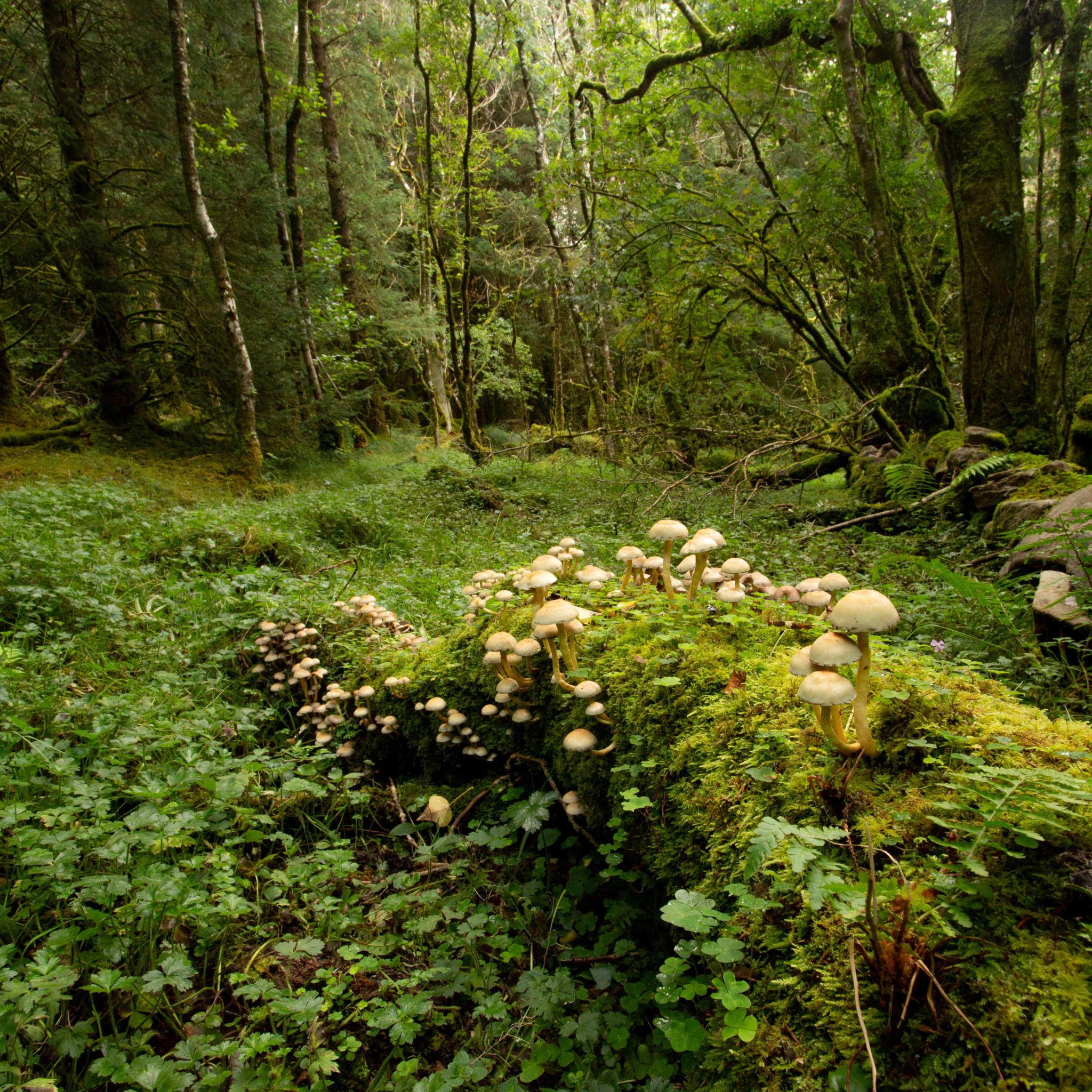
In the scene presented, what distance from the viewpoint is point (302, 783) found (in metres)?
2.76

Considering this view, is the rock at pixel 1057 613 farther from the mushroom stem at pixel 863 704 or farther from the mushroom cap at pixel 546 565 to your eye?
the mushroom cap at pixel 546 565

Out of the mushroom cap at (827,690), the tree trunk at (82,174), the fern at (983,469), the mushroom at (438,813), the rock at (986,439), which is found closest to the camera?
the mushroom cap at (827,690)

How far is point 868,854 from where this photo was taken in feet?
4.02

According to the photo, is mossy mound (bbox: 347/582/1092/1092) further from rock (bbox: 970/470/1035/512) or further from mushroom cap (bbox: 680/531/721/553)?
rock (bbox: 970/470/1035/512)

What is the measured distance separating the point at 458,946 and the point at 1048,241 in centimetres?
1609

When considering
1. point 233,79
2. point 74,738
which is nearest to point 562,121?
point 233,79

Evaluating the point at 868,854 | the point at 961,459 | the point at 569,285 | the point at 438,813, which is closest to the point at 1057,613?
the point at 868,854

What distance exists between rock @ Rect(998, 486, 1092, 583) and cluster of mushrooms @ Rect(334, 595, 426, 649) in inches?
145

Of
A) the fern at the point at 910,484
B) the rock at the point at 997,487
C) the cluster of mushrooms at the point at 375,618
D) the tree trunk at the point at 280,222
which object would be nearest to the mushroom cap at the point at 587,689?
the cluster of mushrooms at the point at 375,618

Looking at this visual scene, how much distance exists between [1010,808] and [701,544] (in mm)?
1334

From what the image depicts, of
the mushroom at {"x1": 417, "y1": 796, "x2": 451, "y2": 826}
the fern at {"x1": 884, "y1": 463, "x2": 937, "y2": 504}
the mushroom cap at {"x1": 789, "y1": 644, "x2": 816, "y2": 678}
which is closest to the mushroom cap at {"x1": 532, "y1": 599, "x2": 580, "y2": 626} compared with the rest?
the mushroom cap at {"x1": 789, "y1": 644, "x2": 816, "y2": 678}

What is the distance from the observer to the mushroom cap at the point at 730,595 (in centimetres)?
226

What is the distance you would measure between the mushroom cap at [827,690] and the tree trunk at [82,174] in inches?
437

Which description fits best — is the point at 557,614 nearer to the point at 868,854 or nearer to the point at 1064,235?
the point at 868,854
